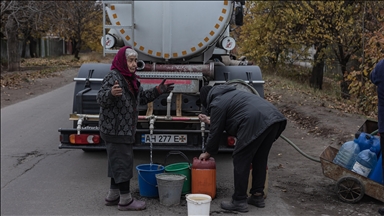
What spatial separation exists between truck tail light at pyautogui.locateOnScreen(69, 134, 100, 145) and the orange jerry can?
1.56 m

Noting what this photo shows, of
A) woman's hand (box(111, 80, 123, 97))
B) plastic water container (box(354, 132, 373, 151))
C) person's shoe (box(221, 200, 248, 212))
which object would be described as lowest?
person's shoe (box(221, 200, 248, 212))

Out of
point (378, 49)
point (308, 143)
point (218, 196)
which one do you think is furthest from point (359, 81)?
point (218, 196)

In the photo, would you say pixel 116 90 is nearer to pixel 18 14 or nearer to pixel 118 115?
pixel 118 115

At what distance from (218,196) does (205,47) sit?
2379 millimetres

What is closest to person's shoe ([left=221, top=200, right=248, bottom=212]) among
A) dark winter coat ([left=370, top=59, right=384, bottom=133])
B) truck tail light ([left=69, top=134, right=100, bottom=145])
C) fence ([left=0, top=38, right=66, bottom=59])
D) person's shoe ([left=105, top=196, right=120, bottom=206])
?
person's shoe ([left=105, top=196, right=120, bottom=206])

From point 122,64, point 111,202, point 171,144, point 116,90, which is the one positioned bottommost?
point 111,202

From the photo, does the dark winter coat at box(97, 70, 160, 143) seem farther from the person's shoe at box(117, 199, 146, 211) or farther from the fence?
the fence

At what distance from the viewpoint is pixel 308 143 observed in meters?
9.19

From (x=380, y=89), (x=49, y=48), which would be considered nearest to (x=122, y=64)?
(x=380, y=89)

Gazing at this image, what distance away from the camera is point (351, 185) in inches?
220

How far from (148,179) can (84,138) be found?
4.09ft

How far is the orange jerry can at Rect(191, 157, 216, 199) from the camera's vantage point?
18.5ft

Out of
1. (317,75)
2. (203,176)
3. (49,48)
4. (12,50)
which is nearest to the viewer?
(203,176)

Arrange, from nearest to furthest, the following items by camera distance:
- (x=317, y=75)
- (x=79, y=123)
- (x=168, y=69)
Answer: (x=79, y=123) → (x=168, y=69) → (x=317, y=75)
